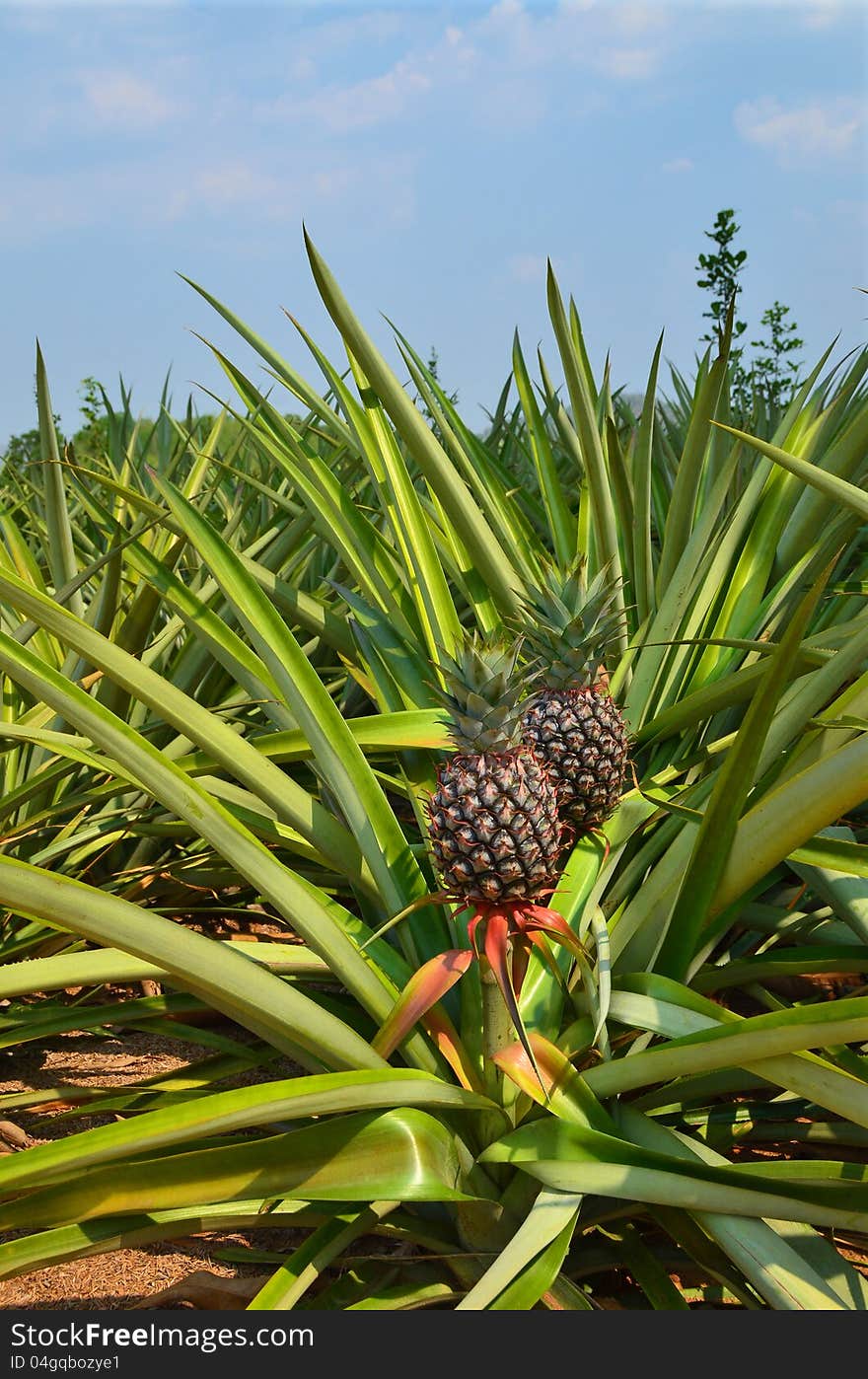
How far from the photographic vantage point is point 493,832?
3.26ft

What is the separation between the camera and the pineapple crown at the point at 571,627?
1.42m

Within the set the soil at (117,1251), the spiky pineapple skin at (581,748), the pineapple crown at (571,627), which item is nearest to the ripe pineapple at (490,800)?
the spiky pineapple skin at (581,748)

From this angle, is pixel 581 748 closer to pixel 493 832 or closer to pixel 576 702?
pixel 576 702

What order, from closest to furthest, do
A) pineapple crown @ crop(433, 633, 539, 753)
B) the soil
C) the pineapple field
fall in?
the pineapple field
pineapple crown @ crop(433, 633, 539, 753)
the soil

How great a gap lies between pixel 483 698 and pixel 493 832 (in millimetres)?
149

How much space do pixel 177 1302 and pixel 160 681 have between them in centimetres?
72

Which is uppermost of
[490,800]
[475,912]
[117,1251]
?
[490,800]

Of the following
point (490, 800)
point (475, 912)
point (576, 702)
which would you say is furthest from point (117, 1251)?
point (576, 702)

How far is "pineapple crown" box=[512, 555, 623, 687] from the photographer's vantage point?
4.64 ft

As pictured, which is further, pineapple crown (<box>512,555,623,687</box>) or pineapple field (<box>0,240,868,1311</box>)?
pineapple crown (<box>512,555,623,687</box>)

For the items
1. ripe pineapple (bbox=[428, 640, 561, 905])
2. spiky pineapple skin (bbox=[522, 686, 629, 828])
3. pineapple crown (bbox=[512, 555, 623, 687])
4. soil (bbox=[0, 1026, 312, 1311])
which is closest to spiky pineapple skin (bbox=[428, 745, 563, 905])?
ripe pineapple (bbox=[428, 640, 561, 905])

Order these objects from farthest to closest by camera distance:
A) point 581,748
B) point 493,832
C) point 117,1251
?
point 581,748 → point 117,1251 → point 493,832

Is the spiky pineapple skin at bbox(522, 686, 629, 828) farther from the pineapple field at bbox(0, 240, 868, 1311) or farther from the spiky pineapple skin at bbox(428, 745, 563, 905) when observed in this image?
the spiky pineapple skin at bbox(428, 745, 563, 905)

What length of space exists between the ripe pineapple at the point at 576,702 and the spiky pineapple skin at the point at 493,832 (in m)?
0.27
